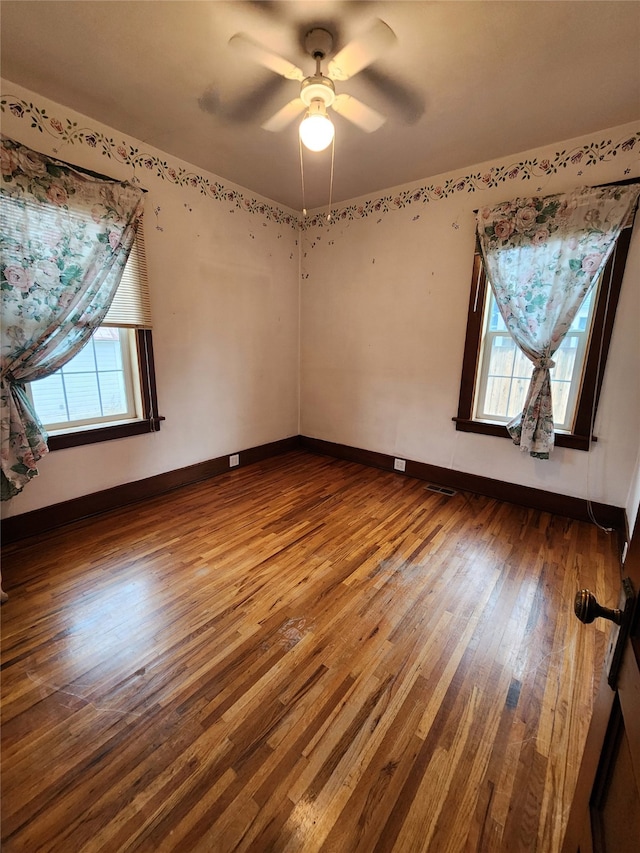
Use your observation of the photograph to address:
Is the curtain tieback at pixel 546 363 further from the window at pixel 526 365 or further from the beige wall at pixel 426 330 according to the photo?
the beige wall at pixel 426 330

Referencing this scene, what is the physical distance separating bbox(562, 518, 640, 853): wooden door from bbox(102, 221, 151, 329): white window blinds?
294cm

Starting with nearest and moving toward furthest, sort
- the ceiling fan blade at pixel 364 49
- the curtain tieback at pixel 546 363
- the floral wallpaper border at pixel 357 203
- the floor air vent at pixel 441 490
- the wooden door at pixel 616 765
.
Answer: the wooden door at pixel 616 765 < the ceiling fan blade at pixel 364 49 < the floral wallpaper border at pixel 357 203 < the curtain tieback at pixel 546 363 < the floor air vent at pixel 441 490

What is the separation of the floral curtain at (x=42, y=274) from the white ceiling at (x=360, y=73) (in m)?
0.48

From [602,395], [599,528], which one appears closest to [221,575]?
[599,528]

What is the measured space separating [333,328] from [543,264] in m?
1.96

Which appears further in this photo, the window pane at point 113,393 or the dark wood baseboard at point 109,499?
the window pane at point 113,393

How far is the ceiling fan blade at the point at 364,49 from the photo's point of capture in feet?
4.44

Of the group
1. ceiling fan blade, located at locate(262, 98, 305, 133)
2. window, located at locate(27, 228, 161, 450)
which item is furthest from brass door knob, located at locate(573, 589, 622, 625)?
window, located at locate(27, 228, 161, 450)

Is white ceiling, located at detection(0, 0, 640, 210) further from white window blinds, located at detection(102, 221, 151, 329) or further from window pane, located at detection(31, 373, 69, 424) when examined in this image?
window pane, located at detection(31, 373, 69, 424)

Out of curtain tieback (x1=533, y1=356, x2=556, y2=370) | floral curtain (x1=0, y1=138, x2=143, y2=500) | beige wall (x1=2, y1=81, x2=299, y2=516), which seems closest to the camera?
floral curtain (x1=0, y1=138, x2=143, y2=500)

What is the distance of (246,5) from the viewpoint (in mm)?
1500

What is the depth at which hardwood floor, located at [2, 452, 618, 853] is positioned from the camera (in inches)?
40.6

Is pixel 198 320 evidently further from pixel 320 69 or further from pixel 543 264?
pixel 543 264

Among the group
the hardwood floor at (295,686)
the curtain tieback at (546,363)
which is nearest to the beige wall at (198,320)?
the hardwood floor at (295,686)
